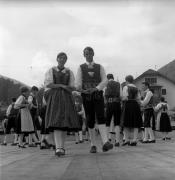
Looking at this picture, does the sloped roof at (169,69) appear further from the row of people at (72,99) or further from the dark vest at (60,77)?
the dark vest at (60,77)

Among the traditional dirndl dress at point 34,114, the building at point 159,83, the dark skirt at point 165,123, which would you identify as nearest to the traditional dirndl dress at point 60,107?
the traditional dirndl dress at point 34,114

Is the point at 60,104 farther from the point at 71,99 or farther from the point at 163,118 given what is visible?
the point at 163,118

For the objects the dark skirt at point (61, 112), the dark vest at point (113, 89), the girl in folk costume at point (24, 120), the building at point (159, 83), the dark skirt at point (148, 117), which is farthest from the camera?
the building at point (159, 83)

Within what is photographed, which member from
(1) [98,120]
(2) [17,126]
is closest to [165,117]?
(2) [17,126]

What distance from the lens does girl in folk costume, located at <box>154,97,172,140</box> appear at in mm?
17609

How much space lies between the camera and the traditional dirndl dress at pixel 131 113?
11.4 metres

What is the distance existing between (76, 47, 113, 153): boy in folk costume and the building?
81.2 m

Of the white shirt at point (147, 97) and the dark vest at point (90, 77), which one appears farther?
the white shirt at point (147, 97)

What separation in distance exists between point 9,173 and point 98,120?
11.7 ft

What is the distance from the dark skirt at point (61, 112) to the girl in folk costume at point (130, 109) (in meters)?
3.47

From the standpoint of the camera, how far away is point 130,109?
11.6 metres

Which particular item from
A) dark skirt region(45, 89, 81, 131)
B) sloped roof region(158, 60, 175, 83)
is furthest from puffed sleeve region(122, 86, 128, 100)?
sloped roof region(158, 60, 175, 83)

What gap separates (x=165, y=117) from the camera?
18.2 metres

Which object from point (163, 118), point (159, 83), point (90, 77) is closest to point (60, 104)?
point (90, 77)
